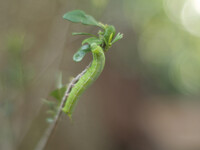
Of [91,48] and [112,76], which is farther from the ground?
[112,76]

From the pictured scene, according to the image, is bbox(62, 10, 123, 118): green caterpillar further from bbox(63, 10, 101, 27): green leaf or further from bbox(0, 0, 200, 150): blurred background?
bbox(0, 0, 200, 150): blurred background

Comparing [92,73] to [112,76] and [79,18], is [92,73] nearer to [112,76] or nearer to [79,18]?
[79,18]

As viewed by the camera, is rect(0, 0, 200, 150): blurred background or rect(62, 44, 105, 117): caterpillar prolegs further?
rect(0, 0, 200, 150): blurred background

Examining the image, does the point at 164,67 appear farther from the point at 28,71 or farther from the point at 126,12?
the point at 28,71

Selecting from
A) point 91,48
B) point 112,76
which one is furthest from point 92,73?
point 112,76

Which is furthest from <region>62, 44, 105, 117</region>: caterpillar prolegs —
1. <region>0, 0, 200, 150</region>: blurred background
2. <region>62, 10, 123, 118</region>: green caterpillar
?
<region>0, 0, 200, 150</region>: blurred background

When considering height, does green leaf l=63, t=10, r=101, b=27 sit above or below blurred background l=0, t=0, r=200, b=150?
below

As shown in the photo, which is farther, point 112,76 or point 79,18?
point 112,76

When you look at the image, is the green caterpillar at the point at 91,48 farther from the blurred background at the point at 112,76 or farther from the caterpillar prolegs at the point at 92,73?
the blurred background at the point at 112,76

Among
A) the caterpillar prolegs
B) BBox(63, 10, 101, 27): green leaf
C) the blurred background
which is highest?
the blurred background
